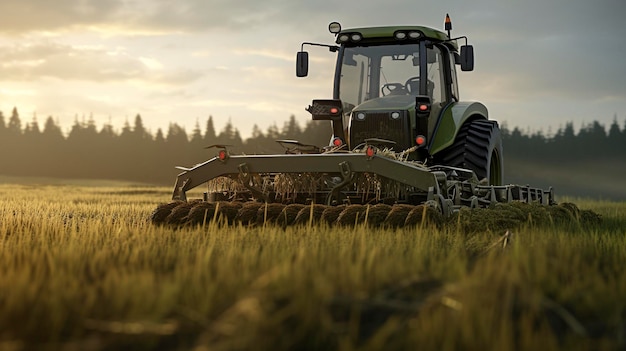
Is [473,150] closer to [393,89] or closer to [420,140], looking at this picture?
[420,140]

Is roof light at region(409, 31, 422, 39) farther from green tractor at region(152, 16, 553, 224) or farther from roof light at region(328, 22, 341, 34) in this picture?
roof light at region(328, 22, 341, 34)

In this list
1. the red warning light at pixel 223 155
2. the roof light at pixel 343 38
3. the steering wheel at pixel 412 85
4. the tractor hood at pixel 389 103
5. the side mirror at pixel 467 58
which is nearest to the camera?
the red warning light at pixel 223 155

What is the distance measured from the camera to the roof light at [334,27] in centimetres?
1057

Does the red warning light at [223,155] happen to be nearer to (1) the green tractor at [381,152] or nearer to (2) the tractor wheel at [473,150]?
(1) the green tractor at [381,152]

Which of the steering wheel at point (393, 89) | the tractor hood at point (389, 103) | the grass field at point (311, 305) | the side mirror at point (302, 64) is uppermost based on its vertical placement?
the side mirror at point (302, 64)

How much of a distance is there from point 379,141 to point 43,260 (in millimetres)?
6069

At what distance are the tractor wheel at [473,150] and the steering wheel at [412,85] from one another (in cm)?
88

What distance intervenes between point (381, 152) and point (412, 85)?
2101mm

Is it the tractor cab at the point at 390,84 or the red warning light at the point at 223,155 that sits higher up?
the tractor cab at the point at 390,84

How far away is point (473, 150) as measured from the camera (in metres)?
10.6

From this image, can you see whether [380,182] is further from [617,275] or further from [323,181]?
[617,275]

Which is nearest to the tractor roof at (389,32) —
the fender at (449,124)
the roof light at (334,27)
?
the roof light at (334,27)

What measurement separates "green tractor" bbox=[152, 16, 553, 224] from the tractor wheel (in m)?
0.01

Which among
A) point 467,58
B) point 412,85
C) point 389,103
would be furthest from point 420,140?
point 467,58
